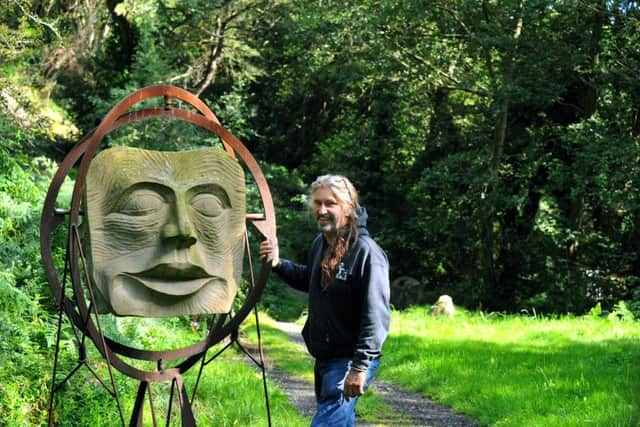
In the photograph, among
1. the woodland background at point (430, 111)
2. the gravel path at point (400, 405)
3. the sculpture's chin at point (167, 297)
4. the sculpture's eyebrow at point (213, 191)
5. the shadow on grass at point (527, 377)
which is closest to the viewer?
the sculpture's chin at point (167, 297)

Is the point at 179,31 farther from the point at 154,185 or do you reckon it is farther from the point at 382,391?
the point at 154,185

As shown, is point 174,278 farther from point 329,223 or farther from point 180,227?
point 329,223

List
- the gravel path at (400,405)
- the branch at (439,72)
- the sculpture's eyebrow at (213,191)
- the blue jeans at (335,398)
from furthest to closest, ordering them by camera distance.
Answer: the branch at (439,72)
the gravel path at (400,405)
the sculpture's eyebrow at (213,191)
the blue jeans at (335,398)

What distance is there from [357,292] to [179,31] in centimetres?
1248

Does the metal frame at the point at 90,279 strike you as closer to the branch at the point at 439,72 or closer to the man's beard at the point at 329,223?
the man's beard at the point at 329,223

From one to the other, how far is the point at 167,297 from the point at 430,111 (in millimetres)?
13181

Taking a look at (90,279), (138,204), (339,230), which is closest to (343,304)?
(339,230)

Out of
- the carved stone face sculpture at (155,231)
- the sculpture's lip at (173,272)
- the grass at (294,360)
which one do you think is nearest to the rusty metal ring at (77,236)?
the carved stone face sculpture at (155,231)

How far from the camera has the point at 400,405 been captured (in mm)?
6789

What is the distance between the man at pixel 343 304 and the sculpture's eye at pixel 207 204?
0.59 metres

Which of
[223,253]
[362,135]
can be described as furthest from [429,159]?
[223,253]

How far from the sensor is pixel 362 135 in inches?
668

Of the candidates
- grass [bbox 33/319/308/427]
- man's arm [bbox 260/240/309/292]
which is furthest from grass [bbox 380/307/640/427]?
man's arm [bbox 260/240/309/292]

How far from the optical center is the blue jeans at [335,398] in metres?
3.66
